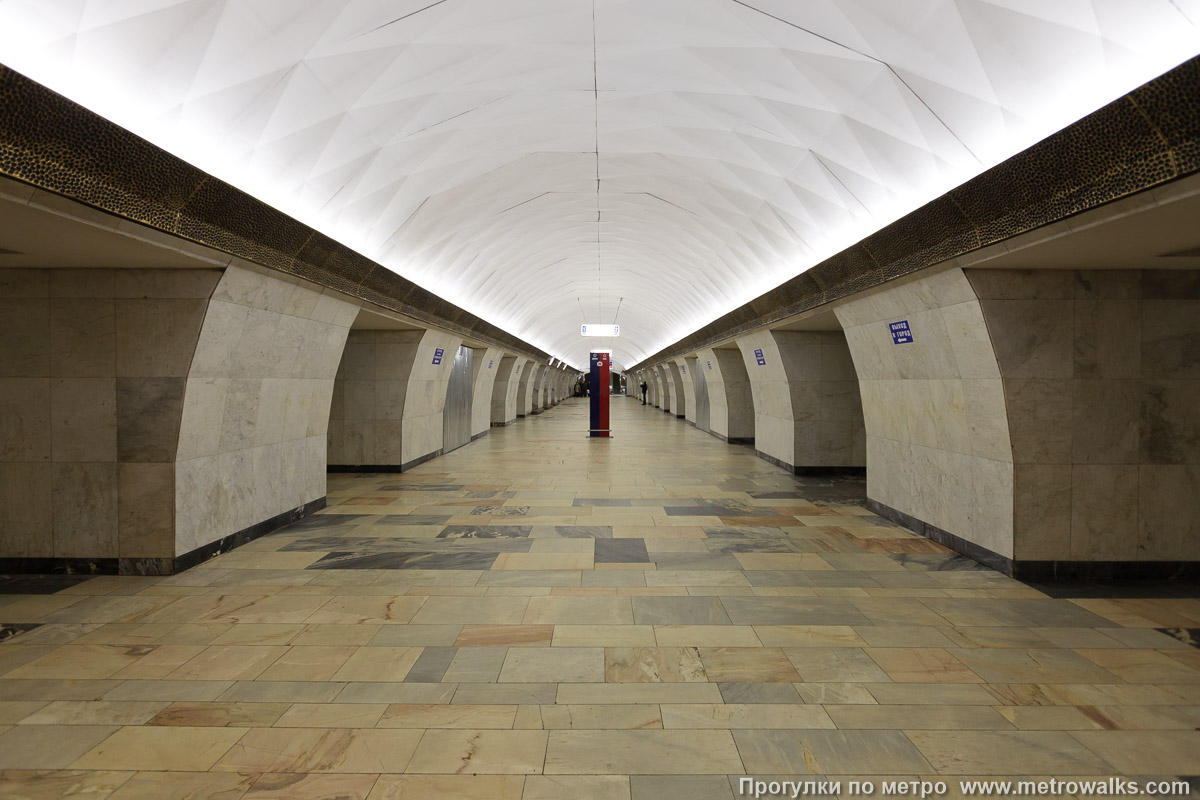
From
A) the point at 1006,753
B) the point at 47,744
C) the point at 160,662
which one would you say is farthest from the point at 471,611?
the point at 1006,753

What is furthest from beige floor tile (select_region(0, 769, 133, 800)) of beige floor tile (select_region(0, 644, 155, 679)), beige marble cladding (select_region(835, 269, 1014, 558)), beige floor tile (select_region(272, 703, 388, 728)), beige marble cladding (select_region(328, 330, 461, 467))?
beige marble cladding (select_region(328, 330, 461, 467))

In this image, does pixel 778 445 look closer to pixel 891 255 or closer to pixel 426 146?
pixel 891 255

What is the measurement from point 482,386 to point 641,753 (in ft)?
61.5

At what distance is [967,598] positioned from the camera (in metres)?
5.59

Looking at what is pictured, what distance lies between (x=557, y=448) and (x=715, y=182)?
10192 mm

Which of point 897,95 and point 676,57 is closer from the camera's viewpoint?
point 897,95

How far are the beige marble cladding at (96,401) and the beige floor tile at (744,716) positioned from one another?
5630 mm

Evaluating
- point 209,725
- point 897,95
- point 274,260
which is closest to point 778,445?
point 897,95

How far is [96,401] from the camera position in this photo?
622 centimetres

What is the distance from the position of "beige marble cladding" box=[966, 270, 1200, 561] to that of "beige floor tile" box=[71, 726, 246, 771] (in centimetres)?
712

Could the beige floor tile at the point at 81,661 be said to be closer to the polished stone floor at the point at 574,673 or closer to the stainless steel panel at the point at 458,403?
the polished stone floor at the point at 574,673

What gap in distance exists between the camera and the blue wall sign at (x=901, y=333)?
7738 millimetres

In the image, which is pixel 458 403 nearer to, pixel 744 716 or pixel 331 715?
pixel 331 715

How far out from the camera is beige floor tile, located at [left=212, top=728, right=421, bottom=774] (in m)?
3.06
